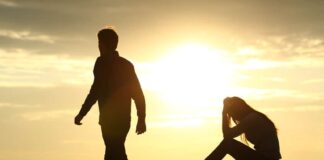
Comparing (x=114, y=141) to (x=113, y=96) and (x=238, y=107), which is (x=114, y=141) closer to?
(x=113, y=96)

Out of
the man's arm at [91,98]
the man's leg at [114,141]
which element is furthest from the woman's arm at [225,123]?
the man's arm at [91,98]

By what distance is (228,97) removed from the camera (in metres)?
13.9

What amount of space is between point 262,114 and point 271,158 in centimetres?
101

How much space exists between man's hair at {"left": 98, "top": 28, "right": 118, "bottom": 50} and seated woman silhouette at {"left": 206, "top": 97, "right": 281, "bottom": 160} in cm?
327

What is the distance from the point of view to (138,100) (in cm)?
1205

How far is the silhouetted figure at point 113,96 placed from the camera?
455 inches

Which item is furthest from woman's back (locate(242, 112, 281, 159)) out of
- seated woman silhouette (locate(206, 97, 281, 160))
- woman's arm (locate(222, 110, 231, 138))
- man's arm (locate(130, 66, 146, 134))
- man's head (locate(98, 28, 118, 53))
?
man's head (locate(98, 28, 118, 53))

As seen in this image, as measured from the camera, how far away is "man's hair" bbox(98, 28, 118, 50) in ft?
38.9

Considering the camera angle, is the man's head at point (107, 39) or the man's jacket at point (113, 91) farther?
the man's head at point (107, 39)

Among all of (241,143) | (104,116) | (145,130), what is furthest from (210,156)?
(104,116)

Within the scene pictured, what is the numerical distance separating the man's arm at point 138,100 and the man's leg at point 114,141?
438 millimetres

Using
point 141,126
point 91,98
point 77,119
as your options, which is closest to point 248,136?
point 141,126

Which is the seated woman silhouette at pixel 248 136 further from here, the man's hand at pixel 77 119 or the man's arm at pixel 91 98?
the man's hand at pixel 77 119

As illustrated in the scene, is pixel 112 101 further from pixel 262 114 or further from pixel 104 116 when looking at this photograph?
pixel 262 114
